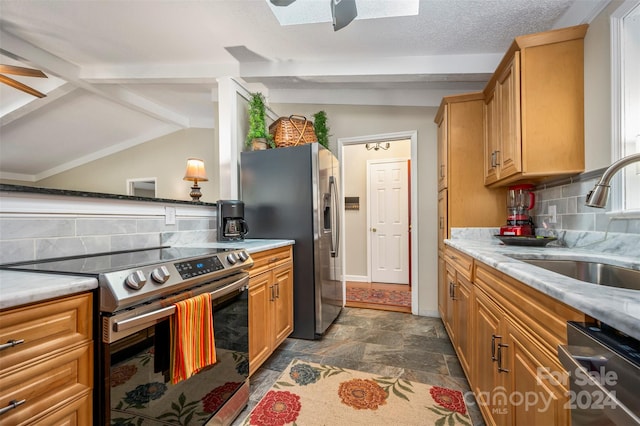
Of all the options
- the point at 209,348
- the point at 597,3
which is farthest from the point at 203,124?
the point at 597,3

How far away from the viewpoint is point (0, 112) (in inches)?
145

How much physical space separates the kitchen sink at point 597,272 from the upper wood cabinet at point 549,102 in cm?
61

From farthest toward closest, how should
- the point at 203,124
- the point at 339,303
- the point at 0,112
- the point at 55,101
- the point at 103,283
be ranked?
1. the point at 203,124
2. the point at 55,101
3. the point at 0,112
4. the point at 339,303
5. the point at 103,283

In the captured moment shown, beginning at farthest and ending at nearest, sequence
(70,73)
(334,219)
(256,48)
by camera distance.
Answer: (70,73), (334,219), (256,48)

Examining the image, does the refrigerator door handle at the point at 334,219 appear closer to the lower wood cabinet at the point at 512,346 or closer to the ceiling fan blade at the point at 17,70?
the lower wood cabinet at the point at 512,346

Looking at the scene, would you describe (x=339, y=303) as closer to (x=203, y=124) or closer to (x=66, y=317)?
(x=66, y=317)

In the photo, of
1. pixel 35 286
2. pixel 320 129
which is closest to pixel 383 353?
pixel 35 286

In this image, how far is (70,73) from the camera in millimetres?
3318

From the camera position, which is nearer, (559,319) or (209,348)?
(559,319)

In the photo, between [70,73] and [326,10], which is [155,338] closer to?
[326,10]

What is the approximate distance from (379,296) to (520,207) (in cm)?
214

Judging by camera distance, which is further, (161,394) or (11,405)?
(161,394)

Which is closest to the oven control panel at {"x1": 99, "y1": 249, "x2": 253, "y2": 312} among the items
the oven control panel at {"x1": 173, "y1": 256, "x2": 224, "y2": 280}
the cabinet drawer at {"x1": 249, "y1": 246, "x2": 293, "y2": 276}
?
the oven control panel at {"x1": 173, "y1": 256, "x2": 224, "y2": 280}

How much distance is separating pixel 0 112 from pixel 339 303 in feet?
17.4
